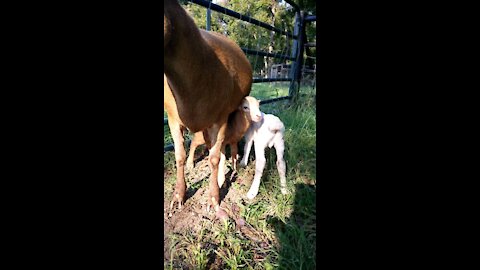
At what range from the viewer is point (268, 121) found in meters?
1.06

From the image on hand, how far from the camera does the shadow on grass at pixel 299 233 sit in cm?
72

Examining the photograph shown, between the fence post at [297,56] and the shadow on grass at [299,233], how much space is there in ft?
0.96

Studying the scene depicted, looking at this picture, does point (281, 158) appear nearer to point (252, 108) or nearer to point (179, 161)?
point (252, 108)

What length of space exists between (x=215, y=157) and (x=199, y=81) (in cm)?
28

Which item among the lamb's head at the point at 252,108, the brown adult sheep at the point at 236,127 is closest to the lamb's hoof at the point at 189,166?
the brown adult sheep at the point at 236,127

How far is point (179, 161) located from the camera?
33.1 inches

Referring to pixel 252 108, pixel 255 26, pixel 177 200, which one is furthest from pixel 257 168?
pixel 255 26

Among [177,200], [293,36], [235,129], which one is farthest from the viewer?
[235,129]
